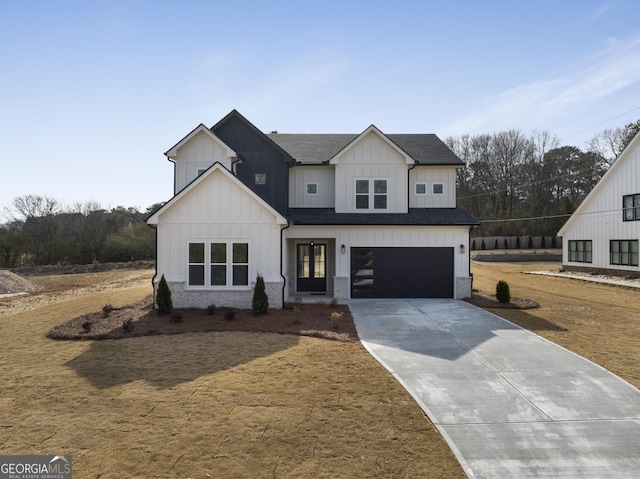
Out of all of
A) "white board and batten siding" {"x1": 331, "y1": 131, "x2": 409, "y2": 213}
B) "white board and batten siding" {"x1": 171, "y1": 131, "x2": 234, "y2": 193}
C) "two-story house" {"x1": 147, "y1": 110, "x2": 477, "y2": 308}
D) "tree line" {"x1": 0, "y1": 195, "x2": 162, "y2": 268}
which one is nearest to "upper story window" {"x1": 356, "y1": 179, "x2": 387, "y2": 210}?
"two-story house" {"x1": 147, "y1": 110, "x2": 477, "y2": 308}

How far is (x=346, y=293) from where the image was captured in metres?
16.5

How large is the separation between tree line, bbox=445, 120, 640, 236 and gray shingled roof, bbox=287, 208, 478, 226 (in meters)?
35.0

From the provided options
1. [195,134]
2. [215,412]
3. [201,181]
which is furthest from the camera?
[195,134]

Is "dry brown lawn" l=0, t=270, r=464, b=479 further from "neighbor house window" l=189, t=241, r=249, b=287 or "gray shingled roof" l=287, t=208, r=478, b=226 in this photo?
"gray shingled roof" l=287, t=208, r=478, b=226

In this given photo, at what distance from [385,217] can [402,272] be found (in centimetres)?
248

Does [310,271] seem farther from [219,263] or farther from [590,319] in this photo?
[590,319]

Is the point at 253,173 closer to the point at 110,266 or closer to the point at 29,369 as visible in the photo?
the point at 29,369

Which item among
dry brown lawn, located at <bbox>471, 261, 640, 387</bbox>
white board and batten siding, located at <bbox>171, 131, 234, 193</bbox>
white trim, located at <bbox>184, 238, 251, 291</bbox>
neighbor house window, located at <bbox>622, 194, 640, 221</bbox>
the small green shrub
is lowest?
dry brown lawn, located at <bbox>471, 261, 640, 387</bbox>

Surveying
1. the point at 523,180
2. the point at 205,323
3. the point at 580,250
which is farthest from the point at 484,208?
the point at 205,323

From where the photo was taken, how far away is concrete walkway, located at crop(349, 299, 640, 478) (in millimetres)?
4816

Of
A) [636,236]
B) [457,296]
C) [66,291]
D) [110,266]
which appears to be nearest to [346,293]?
[457,296]

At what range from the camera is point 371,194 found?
17328 mm

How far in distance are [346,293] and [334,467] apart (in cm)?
1207

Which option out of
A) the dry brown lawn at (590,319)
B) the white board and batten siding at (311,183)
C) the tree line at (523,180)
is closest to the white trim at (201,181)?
the white board and batten siding at (311,183)
